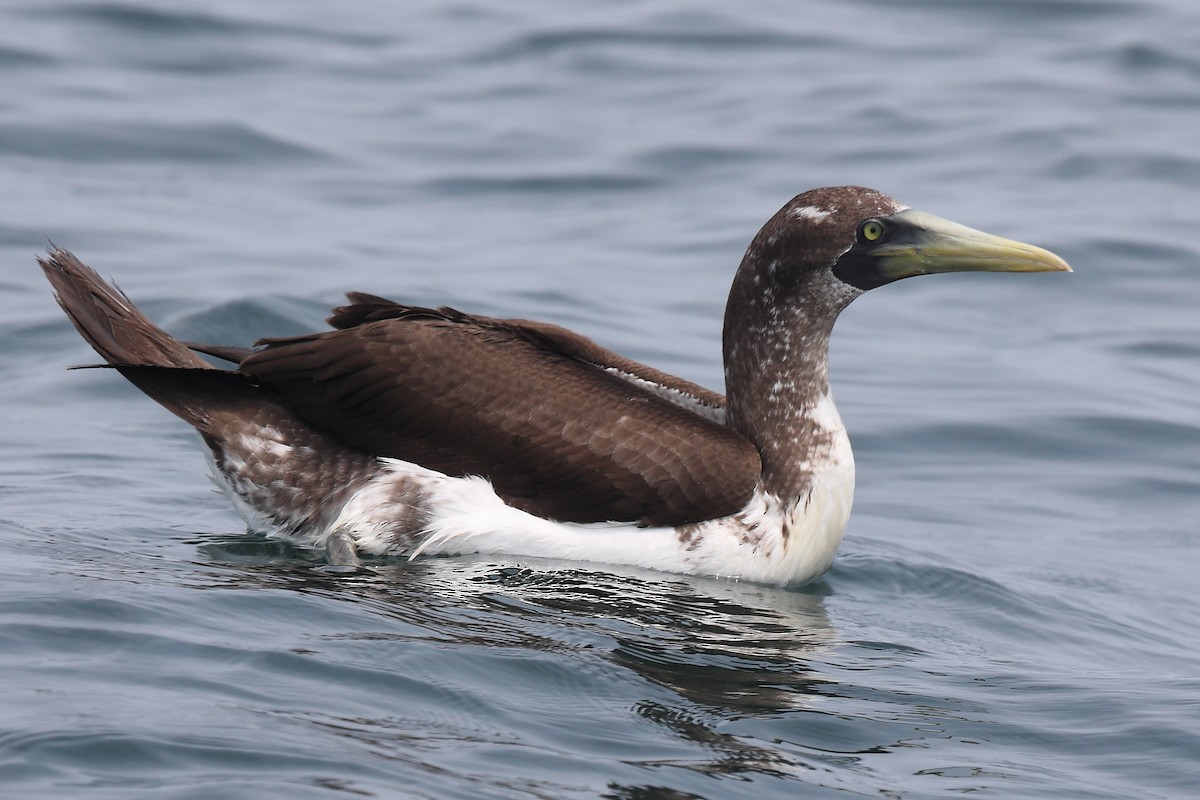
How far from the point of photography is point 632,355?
12.2 m

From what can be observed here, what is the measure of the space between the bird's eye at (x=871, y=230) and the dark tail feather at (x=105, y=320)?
282 cm

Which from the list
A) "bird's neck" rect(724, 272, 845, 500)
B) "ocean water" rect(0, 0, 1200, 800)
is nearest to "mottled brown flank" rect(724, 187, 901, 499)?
"bird's neck" rect(724, 272, 845, 500)

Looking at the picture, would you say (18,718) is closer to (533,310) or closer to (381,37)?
(533,310)

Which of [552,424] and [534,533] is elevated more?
[552,424]

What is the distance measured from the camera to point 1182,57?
64.8 feet

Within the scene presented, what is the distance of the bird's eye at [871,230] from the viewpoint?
783 cm

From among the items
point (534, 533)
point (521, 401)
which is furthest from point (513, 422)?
point (534, 533)

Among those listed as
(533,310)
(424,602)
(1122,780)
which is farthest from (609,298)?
(1122,780)

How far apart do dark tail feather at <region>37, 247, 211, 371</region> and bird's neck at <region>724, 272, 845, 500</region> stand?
2.28 m

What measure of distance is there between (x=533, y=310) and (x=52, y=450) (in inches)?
168

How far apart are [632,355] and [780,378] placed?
13.8 feet

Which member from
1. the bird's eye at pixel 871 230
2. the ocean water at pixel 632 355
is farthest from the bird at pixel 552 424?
the ocean water at pixel 632 355

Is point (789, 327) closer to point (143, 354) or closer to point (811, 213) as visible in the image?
point (811, 213)

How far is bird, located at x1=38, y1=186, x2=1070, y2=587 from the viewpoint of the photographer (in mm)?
7520
